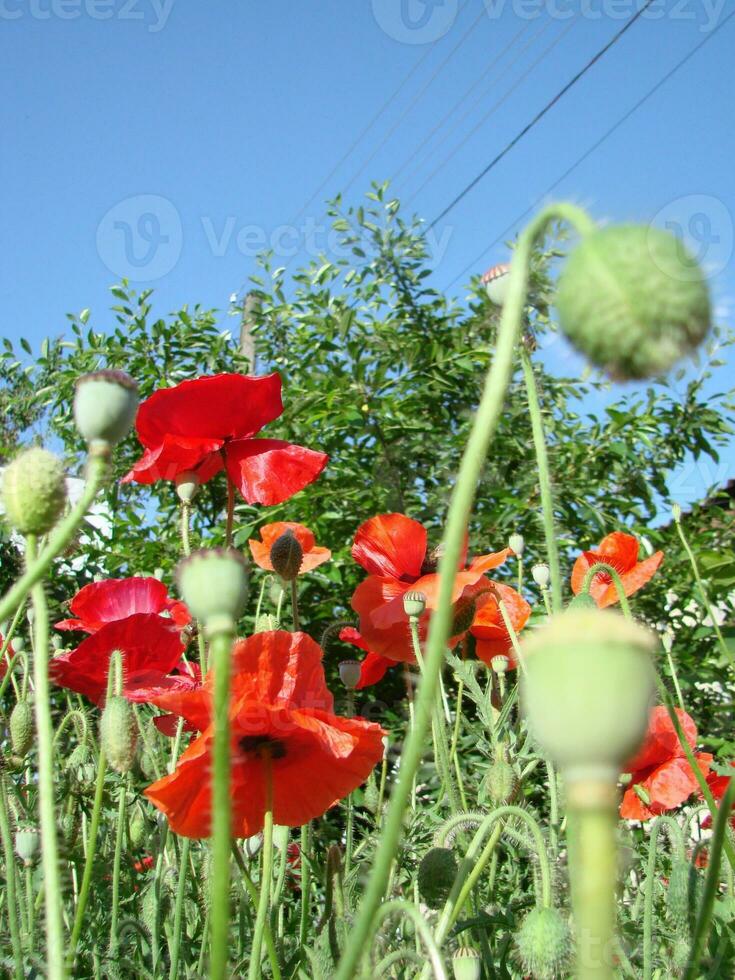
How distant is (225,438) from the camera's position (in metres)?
1.29

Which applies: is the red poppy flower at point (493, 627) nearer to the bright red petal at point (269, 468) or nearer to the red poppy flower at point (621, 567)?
the red poppy flower at point (621, 567)

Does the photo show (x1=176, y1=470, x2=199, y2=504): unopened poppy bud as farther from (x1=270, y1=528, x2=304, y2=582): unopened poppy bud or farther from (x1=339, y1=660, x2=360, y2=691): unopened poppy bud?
(x1=339, y1=660, x2=360, y2=691): unopened poppy bud

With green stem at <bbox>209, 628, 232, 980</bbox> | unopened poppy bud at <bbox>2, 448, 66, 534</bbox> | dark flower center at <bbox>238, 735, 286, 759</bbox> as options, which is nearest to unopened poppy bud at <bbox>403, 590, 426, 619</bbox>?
dark flower center at <bbox>238, 735, 286, 759</bbox>

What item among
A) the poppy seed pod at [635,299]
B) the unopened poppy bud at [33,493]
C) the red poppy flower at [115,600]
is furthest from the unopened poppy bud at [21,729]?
the poppy seed pod at [635,299]

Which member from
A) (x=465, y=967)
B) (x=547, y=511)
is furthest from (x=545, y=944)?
(x=547, y=511)

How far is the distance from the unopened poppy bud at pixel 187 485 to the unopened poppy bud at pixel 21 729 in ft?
1.04

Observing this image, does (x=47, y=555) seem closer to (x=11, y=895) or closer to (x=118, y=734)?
(x=118, y=734)

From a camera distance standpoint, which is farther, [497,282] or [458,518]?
[497,282]

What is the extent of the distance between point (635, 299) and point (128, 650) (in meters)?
1.06

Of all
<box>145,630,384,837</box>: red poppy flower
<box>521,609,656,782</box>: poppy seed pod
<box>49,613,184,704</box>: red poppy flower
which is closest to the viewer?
<box>521,609,656,782</box>: poppy seed pod

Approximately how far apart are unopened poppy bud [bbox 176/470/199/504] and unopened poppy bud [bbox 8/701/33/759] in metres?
0.32

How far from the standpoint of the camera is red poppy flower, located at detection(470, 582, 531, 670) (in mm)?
1543

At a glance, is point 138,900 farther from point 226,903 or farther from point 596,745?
point 596,745

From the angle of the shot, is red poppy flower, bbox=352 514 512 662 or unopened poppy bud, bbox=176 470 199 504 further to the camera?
red poppy flower, bbox=352 514 512 662
